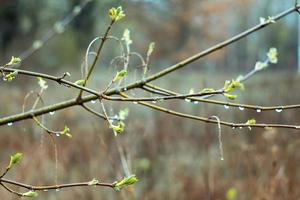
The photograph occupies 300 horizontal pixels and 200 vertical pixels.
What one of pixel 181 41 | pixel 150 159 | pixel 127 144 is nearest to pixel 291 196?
pixel 127 144

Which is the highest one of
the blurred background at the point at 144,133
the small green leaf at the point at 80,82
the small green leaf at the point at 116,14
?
the blurred background at the point at 144,133

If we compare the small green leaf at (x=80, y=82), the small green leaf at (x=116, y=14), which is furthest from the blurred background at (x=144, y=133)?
the small green leaf at (x=116, y=14)

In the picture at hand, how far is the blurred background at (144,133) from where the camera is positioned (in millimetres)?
3520

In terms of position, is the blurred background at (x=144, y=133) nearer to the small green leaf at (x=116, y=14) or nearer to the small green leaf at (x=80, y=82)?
the small green leaf at (x=80, y=82)

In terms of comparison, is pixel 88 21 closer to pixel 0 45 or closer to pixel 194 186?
pixel 0 45

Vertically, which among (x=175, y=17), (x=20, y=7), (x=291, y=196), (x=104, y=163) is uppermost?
(x=175, y=17)

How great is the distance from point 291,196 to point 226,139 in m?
2.73

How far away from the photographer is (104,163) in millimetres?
4672

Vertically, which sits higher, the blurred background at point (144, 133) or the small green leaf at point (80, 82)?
the blurred background at point (144, 133)

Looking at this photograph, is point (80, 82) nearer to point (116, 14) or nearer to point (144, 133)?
point (116, 14)

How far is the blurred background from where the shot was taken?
139 inches

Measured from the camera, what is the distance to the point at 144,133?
3850 mm

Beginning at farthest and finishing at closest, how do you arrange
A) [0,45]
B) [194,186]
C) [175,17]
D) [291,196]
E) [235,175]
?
[175,17] → [0,45] → [235,175] → [194,186] → [291,196]

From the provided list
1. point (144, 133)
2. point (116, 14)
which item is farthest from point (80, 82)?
point (144, 133)
